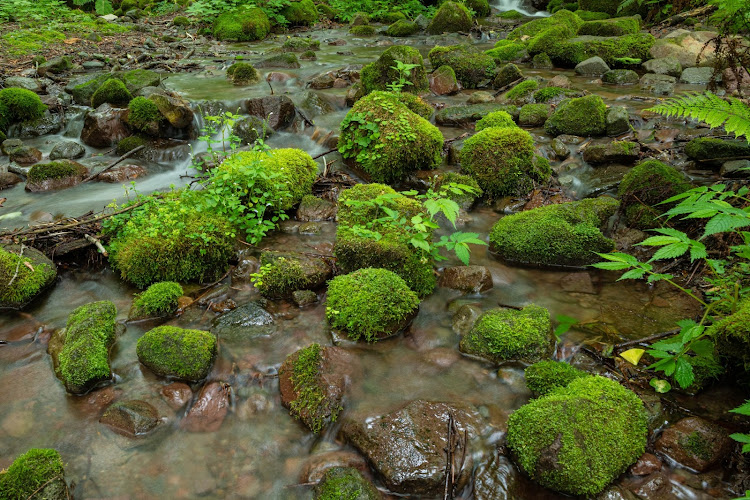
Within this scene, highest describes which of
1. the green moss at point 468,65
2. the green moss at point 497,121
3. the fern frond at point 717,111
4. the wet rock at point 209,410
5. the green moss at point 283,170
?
the fern frond at point 717,111

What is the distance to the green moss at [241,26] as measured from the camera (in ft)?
54.0

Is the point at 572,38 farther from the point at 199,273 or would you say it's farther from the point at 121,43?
the point at 121,43

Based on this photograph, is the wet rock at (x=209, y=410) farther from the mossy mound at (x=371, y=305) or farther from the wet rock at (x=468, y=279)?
the wet rock at (x=468, y=279)

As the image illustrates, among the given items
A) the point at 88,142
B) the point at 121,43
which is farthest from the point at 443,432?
the point at 121,43

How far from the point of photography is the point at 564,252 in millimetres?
4953

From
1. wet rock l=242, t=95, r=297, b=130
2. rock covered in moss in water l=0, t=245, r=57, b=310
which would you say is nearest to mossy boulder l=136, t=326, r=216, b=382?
rock covered in moss in water l=0, t=245, r=57, b=310

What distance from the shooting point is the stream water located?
119 inches

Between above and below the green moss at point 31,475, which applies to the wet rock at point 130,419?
below

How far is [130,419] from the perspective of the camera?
3295mm

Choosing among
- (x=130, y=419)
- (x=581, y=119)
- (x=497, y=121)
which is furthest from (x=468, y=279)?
(x=581, y=119)

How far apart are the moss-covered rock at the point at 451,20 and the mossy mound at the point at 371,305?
15.1 meters

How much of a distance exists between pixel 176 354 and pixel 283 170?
9.42 feet

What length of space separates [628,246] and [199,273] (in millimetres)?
4735

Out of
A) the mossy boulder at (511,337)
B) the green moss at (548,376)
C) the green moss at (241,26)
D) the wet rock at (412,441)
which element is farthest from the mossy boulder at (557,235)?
the green moss at (241,26)
